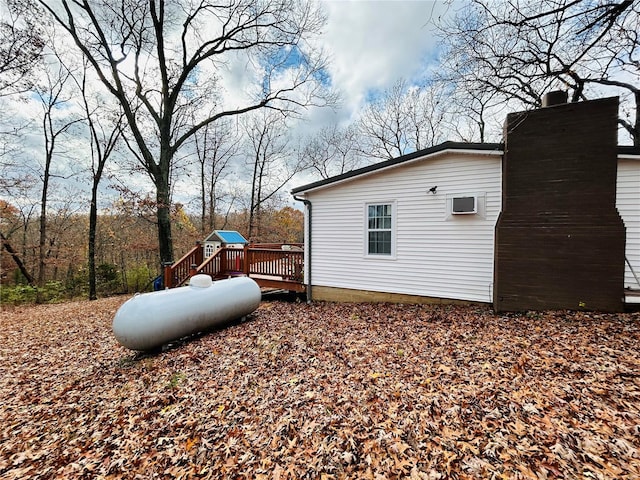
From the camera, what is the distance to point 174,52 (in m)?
11.5

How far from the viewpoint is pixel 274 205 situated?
2428 centimetres

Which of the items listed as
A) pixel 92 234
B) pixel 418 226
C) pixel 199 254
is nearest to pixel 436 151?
pixel 418 226

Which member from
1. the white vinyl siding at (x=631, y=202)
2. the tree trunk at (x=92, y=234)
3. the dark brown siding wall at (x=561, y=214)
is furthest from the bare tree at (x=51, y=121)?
the white vinyl siding at (x=631, y=202)

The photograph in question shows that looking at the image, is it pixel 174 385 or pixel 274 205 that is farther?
pixel 274 205

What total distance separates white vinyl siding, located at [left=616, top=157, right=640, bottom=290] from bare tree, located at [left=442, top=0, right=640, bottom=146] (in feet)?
5.87

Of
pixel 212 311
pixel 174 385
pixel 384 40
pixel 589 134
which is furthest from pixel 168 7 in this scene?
pixel 589 134

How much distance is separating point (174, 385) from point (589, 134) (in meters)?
8.68

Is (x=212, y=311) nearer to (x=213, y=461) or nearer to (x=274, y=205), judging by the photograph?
(x=213, y=461)

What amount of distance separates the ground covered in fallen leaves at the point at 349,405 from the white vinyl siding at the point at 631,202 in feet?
5.31

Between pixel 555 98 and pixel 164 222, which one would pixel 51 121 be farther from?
pixel 555 98

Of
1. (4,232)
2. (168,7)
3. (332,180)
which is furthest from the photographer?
(4,232)

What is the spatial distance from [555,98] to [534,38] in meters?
1.38

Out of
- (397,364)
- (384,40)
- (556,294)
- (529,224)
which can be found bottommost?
(397,364)

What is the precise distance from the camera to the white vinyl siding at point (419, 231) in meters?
6.64
